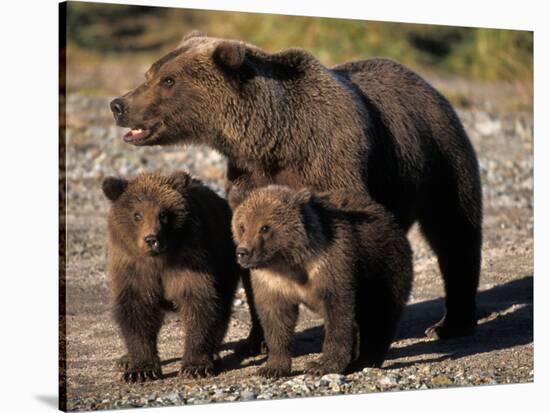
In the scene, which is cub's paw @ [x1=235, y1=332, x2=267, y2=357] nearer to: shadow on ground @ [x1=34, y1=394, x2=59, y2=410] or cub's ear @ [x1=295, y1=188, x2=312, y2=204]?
shadow on ground @ [x1=34, y1=394, x2=59, y2=410]

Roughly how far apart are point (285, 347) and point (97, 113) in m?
8.00

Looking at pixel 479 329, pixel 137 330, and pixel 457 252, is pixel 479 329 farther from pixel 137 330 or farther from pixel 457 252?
pixel 137 330

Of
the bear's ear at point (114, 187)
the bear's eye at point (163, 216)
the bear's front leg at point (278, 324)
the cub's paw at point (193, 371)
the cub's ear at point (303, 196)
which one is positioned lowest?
the cub's paw at point (193, 371)

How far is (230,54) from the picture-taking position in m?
8.02

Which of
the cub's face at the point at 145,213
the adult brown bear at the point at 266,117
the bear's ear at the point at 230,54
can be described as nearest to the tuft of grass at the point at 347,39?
the adult brown bear at the point at 266,117

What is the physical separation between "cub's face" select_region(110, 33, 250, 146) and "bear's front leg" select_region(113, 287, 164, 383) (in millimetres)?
1128

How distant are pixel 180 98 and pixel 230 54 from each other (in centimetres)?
48

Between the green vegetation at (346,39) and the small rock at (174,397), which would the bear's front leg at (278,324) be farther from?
the green vegetation at (346,39)

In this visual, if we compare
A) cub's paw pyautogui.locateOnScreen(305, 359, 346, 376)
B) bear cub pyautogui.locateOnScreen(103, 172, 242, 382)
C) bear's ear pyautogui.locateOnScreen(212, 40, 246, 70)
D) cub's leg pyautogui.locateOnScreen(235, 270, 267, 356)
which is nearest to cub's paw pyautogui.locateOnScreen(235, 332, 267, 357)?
cub's leg pyautogui.locateOnScreen(235, 270, 267, 356)

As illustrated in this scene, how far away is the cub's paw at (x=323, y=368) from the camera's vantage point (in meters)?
7.57

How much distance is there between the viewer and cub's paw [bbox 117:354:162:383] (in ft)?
25.7

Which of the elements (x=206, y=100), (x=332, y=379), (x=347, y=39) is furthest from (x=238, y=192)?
(x=347, y=39)

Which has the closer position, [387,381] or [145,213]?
[145,213]

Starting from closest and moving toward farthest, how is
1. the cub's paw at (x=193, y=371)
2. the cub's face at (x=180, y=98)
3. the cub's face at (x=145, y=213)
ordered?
the cub's face at (x=145, y=213)
the cub's paw at (x=193, y=371)
the cub's face at (x=180, y=98)
